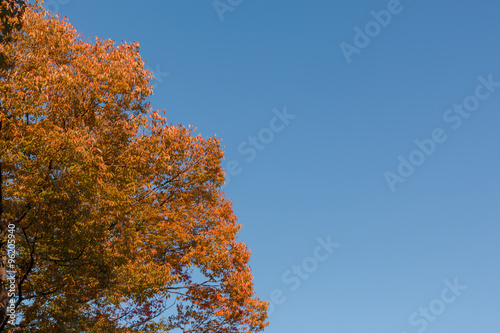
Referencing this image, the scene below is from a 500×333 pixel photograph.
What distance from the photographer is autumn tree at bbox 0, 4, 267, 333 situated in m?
14.1

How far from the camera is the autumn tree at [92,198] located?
14.1 meters

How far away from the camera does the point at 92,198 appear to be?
46.9 feet

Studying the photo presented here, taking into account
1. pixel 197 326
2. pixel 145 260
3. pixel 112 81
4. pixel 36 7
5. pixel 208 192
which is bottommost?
pixel 197 326

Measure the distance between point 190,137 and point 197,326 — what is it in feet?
26.4

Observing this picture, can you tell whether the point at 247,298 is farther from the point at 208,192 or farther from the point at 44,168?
the point at 44,168

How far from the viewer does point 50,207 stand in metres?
14.0

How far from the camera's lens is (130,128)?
17172mm

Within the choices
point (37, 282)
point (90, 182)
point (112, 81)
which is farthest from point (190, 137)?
point (37, 282)

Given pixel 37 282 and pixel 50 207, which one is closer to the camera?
pixel 50 207

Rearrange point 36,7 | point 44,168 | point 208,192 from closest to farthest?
point 44,168
point 36,7
point 208,192

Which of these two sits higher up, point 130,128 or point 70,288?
point 130,128

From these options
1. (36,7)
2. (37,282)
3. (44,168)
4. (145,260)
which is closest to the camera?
(44,168)

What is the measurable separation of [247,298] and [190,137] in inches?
288

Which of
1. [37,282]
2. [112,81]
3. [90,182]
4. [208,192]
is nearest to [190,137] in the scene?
[208,192]
